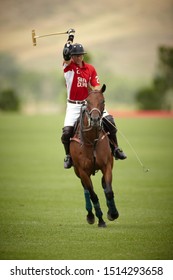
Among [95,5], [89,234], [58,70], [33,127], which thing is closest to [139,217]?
[89,234]

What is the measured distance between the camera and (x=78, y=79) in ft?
38.3

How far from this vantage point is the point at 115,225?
12.4 m

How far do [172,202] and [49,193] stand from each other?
3.51 metres

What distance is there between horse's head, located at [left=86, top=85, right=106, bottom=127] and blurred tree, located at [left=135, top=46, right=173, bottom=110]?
132 ft

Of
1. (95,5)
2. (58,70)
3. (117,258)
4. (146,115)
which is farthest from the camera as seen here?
(58,70)

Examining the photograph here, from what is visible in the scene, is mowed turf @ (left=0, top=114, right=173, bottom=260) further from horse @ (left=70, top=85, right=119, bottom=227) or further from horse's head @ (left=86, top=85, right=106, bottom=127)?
horse's head @ (left=86, top=85, right=106, bottom=127)

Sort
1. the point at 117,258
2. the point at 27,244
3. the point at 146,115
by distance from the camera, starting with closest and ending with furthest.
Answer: the point at 117,258
the point at 27,244
the point at 146,115

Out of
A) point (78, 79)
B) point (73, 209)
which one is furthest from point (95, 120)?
point (73, 209)

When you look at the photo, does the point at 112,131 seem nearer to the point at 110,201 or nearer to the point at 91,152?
the point at 91,152

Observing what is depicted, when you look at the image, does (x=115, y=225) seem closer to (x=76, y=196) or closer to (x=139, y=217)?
(x=139, y=217)

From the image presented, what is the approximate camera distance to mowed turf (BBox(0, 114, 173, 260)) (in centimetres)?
1023

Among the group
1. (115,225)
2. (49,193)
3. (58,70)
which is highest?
(115,225)

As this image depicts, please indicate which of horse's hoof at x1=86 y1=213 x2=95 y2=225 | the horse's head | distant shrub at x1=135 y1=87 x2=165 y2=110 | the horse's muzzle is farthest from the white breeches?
distant shrub at x1=135 y1=87 x2=165 y2=110
